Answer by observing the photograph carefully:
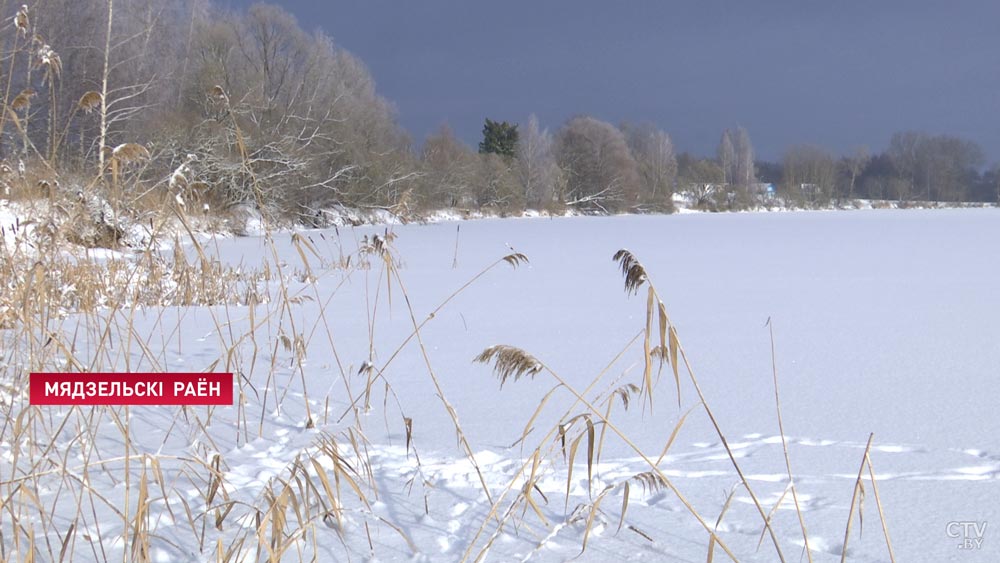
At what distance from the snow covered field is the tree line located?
0.52 meters

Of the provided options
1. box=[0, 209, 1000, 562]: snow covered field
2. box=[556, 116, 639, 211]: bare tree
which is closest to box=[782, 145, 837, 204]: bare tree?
box=[556, 116, 639, 211]: bare tree

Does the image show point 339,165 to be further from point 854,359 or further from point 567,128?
point 567,128

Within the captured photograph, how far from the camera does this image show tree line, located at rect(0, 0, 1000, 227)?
6.08 feet

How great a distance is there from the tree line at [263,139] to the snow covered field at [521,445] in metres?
0.52

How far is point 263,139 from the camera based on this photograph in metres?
14.0

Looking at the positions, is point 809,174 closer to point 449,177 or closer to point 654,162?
point 654,162

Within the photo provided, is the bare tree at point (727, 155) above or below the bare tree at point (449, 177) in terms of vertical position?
above

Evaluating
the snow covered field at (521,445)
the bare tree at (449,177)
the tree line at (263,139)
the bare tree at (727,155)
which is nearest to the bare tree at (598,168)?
the tree line at (263,139)

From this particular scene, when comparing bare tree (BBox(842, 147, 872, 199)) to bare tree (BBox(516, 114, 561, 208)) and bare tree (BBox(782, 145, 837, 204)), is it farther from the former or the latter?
bare tree (BBox(516, 114, 561, 208))

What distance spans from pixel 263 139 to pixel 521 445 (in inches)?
550

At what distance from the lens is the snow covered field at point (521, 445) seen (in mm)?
996

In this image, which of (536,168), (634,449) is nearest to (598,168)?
(536,168)

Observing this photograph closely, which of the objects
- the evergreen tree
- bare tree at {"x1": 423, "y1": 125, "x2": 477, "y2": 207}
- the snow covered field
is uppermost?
the evergreen tree

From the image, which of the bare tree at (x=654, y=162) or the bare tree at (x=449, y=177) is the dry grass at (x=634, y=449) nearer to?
the bare tree at (x=449, y=177)
